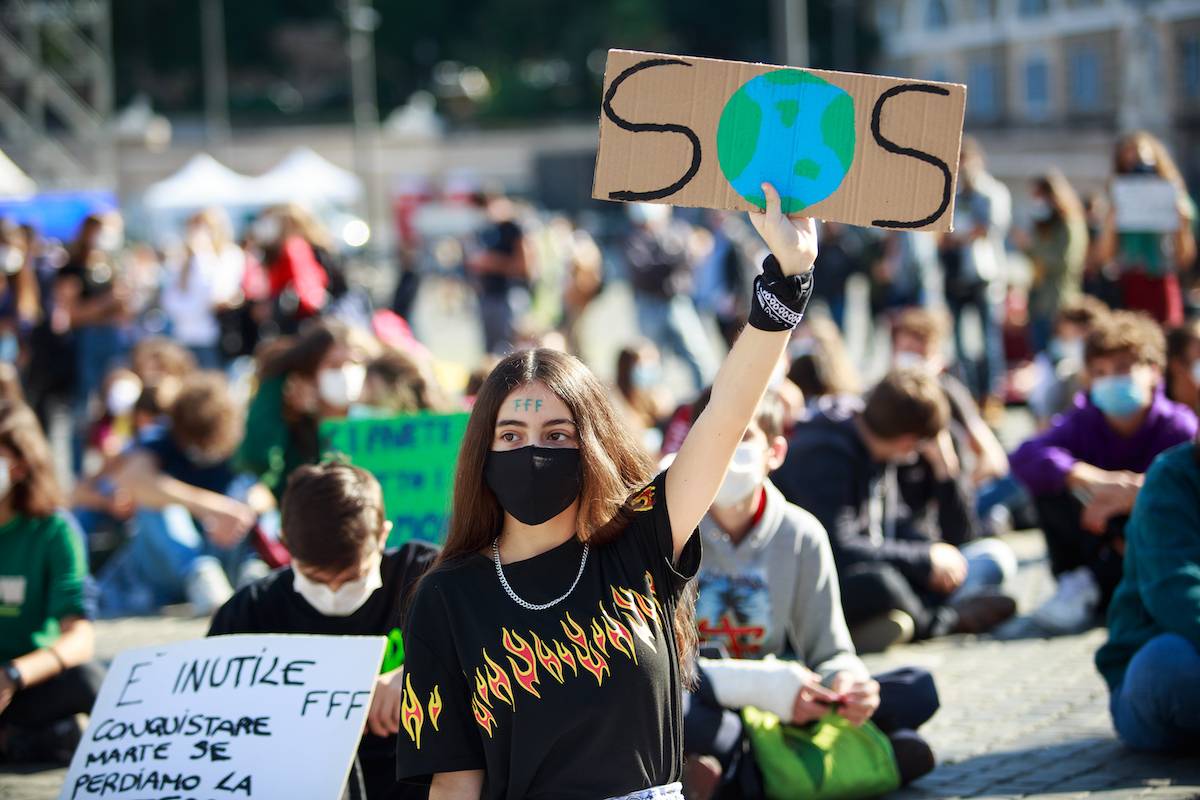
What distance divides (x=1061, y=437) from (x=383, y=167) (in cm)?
5430

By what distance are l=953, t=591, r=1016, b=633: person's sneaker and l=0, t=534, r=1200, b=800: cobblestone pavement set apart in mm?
78

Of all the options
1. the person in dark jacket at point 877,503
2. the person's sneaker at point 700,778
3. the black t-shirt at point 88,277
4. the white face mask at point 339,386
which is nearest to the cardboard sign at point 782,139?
the person's sneaker at point 700,778

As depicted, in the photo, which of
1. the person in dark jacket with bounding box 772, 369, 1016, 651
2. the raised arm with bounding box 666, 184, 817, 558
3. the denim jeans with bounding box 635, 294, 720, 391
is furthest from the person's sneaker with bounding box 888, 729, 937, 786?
the denim jeans with bounding box 635, 294, 720, 391

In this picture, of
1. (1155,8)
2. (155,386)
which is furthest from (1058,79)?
(155,386)

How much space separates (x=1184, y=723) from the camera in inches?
178

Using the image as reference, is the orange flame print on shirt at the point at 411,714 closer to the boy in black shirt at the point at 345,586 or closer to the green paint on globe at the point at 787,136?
the boy in black shirt at the point at 345,586

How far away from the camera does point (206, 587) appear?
7.48 m

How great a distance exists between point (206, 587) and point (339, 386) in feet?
5.15

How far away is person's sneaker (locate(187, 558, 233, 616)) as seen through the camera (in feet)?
24.4

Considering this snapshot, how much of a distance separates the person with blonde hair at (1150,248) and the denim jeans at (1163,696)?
201 inches

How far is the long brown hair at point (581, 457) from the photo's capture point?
124 inches

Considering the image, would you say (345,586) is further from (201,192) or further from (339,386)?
(201,192)

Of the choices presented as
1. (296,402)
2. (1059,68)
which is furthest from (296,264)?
(1059,68)

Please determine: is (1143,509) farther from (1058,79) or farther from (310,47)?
(310,47)
